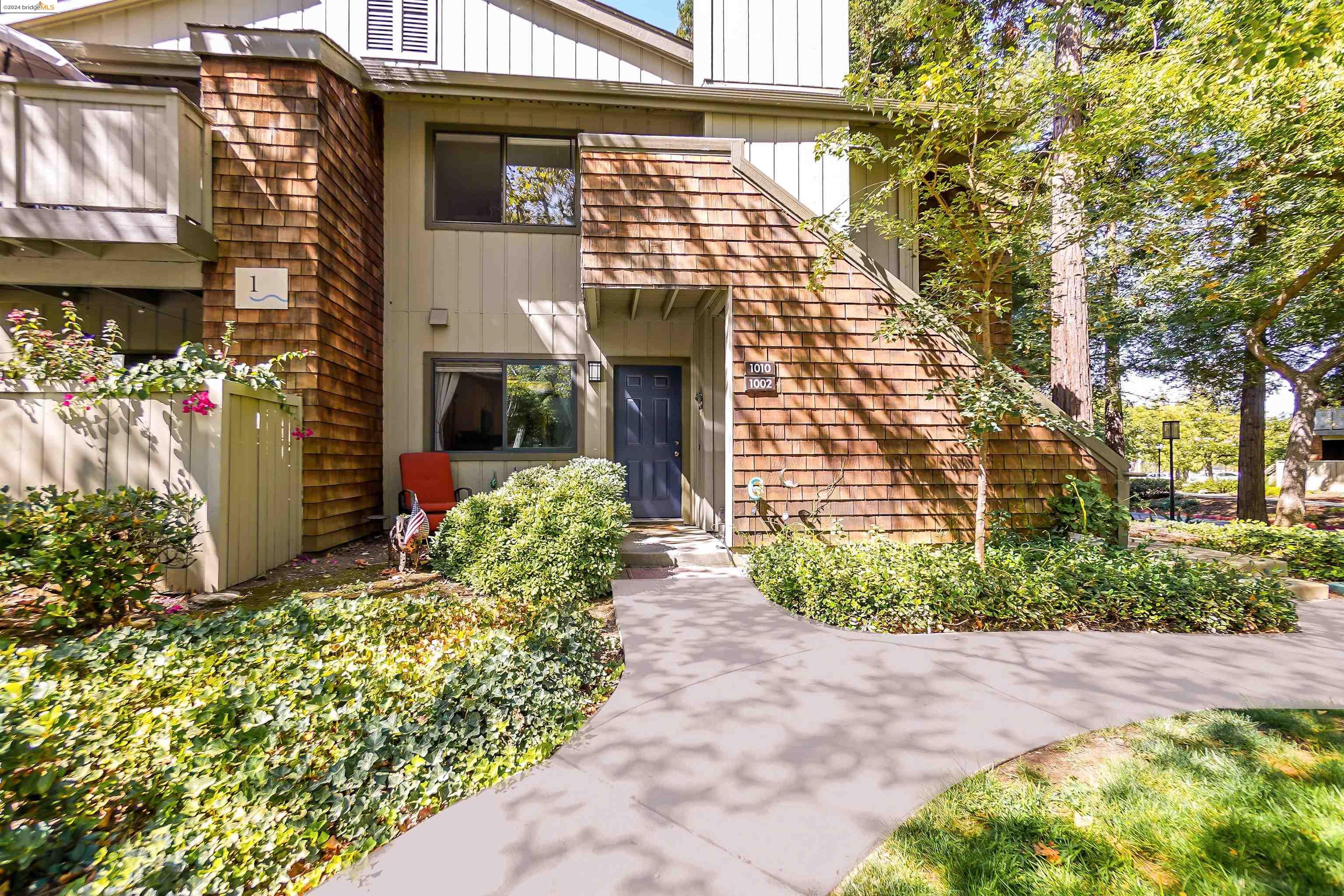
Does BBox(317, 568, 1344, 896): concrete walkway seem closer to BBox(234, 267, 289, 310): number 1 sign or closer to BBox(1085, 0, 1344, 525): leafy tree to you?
BBox(1085, 0, 1344, 525): leafy tree

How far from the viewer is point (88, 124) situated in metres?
4.87

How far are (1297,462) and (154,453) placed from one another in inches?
483

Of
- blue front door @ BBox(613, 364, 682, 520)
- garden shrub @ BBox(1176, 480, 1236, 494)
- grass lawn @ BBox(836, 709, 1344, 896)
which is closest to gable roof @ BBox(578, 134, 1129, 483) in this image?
blue front door @ BBox(613, 364, 682, 520)

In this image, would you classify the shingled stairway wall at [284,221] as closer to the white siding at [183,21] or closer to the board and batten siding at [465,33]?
the white siding at [183,21]

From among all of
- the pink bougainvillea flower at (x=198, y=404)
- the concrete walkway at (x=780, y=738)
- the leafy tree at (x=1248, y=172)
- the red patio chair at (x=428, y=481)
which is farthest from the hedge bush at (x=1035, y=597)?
the pink bougainvillea flower at (x=198, y=404)

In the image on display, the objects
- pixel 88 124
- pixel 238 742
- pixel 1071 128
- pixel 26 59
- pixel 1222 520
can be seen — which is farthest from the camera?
pixel 1222 520

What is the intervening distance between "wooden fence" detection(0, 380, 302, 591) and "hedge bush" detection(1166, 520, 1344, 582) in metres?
9.14

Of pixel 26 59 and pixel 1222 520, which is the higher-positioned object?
pixel 26 59

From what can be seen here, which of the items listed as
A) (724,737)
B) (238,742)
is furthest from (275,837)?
(724,737)

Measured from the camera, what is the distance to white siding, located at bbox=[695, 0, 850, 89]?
679 centimetres

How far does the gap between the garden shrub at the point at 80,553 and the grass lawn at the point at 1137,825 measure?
4248 millimetres

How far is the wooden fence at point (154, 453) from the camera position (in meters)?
3.81

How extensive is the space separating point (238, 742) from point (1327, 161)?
31.4ft

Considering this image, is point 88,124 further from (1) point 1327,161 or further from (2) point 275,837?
(1) point 1327,161
